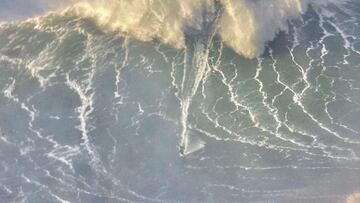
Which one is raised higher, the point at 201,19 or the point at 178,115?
the point at 201,19

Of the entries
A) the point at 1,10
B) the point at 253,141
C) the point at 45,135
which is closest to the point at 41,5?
the point at 1,10

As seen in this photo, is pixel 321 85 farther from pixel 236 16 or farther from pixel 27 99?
pixel 27 99

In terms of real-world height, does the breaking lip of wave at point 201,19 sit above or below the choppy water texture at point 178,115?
above

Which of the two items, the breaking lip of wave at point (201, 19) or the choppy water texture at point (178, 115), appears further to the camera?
the breaking lip of wave at point (201, 19)

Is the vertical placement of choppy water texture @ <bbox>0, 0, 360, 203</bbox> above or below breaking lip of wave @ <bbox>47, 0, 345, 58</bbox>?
below

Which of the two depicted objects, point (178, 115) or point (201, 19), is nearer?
point (178, 115)
